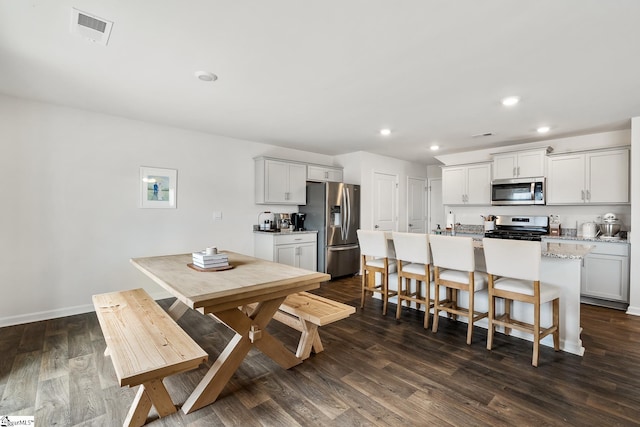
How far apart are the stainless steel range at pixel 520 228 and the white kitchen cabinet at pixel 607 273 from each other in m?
0.67

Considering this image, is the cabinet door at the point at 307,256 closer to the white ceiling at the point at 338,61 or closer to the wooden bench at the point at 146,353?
the white ceiling at the point at 338,61

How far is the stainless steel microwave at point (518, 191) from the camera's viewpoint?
4523mm

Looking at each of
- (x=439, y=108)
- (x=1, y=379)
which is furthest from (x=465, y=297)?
(x=1, y=379)

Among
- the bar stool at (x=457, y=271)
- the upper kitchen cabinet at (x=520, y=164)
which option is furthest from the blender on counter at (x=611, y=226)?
the bar stool at (x=457, y=271)

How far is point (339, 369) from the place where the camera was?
2.30 meters

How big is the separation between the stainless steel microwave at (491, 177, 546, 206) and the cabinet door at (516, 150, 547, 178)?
0.31 feet

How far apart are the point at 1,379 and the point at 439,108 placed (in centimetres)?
447

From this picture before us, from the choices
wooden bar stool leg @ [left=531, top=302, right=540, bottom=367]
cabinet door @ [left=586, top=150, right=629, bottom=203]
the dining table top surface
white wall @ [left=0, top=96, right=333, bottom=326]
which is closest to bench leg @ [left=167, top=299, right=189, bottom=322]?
the dining table top surface

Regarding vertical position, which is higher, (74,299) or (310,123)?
(310,123)

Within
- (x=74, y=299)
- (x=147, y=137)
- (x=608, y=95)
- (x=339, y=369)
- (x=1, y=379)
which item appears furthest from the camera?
(x=147, y=137)

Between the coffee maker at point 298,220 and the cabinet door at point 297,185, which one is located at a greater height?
the cabinet door at point 297,185

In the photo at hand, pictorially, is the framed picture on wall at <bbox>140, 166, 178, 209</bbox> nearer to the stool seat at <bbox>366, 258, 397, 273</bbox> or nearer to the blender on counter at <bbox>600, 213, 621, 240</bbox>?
the stool seat at <bbox>366, 258, 397, 273</bbox>

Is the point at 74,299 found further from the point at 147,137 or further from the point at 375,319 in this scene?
the point at 375,319

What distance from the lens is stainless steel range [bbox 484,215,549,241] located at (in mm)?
4684
